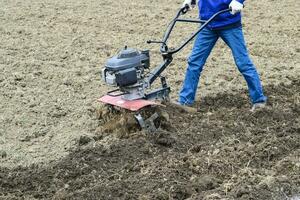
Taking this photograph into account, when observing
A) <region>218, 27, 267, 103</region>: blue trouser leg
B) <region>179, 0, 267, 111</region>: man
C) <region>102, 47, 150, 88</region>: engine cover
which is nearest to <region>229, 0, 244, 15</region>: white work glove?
<region>179, 0, 267, 111</region>: man

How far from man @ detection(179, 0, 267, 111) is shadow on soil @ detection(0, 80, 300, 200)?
1.17 feet

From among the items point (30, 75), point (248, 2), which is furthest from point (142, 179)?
point (248, 2)

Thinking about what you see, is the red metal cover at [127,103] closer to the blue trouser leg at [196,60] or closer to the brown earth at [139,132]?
the brown earth at [139,132]

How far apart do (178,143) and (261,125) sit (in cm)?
94

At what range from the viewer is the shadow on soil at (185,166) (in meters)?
4.46

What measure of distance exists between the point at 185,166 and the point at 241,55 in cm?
168

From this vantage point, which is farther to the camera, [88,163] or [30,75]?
[30,75]

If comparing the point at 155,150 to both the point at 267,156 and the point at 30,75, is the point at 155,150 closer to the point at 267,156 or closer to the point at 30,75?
the point at 267,156

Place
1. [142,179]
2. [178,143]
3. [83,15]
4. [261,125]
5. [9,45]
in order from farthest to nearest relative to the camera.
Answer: [83,15] < [9,45] < [261,125] < [178,143] < [142,179]

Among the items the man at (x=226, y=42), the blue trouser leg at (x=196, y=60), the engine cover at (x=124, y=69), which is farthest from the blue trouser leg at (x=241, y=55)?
the engine cover at (x=124, y=69)

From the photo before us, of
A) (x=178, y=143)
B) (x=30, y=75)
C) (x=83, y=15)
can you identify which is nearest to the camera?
(x=178, y=143)

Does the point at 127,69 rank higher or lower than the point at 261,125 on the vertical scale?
higher

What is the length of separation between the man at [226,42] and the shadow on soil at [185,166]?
357 mm

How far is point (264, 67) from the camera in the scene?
7723 mm
